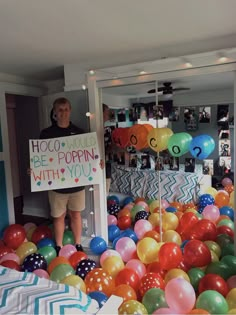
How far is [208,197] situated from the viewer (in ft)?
10.6

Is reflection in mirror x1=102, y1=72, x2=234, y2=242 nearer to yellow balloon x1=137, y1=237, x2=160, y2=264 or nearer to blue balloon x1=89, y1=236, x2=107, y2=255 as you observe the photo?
blue balloon x1=89, y1=236, x2=107, y2=255

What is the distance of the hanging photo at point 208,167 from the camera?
9.46 feet

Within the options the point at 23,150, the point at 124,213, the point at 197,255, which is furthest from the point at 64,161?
the point at 23,150

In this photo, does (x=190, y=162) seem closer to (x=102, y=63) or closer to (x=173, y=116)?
(x=173, y=116)

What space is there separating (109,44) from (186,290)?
1.84 meters

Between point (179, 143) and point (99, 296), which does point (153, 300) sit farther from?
point (179, 143)

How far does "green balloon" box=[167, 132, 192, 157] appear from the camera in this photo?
249 cm

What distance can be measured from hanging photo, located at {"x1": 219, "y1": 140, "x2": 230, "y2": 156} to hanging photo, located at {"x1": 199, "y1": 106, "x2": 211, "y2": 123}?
0.25m

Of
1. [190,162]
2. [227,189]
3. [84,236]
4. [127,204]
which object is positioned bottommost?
[84,236]

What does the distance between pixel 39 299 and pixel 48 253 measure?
1358 mm

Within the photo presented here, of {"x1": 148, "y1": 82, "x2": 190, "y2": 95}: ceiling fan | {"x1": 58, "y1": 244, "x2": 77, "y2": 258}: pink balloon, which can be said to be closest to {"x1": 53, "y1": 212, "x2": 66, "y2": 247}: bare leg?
{"x1": 58, "y1": 244, "x2": 77, "y2": 258}: pink balloon

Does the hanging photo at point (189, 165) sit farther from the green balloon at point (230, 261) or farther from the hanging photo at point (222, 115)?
the green balloon at point (230, 261)

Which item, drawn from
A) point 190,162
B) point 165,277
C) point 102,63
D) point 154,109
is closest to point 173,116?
point 154,109

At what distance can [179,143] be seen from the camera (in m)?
2.49
